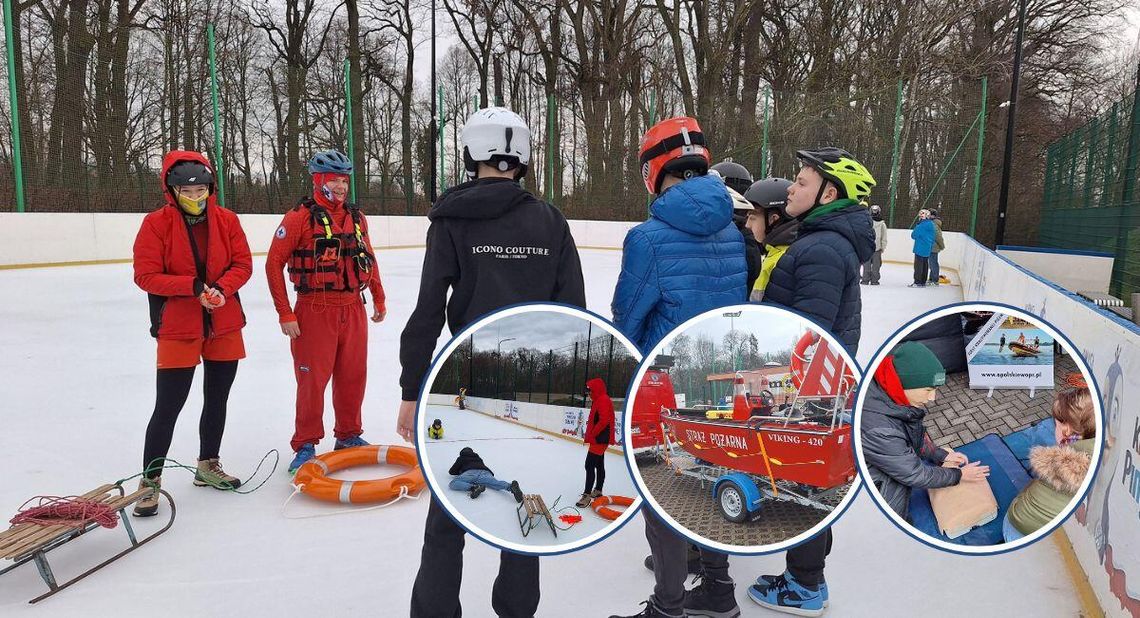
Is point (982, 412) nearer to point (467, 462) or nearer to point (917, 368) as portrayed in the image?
point (917, 368)

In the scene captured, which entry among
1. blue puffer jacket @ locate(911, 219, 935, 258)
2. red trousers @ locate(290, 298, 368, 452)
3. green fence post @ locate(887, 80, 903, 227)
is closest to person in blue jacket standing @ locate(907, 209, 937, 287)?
blue puffer jacket @ locate(911, 219, 935, 258)

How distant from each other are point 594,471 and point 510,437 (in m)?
0.20

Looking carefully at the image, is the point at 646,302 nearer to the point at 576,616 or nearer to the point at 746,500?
the point at 746,500

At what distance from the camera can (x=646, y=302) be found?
182cm

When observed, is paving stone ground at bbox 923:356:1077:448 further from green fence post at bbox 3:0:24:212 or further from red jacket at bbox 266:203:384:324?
green fence post at bbox 3:0:24:212

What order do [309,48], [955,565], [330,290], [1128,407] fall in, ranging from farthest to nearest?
[309,48] < [330,290] < [955,565] < [1128,407]

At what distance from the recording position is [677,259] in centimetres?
181

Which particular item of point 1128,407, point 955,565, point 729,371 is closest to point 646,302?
point 729,371

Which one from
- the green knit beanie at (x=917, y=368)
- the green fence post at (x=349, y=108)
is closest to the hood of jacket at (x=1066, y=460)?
the green knit beanie at (x=917, y=368)

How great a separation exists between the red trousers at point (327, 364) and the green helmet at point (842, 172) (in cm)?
238

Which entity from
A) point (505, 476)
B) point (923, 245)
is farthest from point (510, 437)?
point (923, 245)

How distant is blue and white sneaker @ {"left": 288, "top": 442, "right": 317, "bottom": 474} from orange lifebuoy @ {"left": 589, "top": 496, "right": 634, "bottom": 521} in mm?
2294

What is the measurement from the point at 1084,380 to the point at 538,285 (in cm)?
117

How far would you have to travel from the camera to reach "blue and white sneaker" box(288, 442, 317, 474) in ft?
11.3
